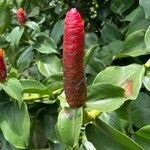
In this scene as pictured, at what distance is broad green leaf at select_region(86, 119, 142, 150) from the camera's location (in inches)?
33.6

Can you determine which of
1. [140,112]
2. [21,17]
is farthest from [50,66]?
[21,17]

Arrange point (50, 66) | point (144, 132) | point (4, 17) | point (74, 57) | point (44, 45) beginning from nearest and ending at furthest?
point (74, 57) → point (144, 132) → point (50, 66) → point (44, 45) → point (4, 17)

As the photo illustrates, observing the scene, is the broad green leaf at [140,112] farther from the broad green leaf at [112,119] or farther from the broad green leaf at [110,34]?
the broad green leaf at [110,34]

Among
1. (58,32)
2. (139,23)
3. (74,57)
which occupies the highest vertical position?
(74,57)

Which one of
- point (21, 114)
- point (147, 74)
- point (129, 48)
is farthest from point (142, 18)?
point (21, 114)

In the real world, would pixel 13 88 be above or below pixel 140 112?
above

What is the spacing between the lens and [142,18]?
1.33 metres

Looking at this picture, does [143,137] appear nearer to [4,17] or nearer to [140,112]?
[140,112]

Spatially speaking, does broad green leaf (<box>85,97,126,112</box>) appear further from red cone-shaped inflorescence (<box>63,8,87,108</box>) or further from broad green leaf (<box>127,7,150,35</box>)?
broad green leaf (<box>127,7,150,35</box>)

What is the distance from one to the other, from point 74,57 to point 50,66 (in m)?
0.38

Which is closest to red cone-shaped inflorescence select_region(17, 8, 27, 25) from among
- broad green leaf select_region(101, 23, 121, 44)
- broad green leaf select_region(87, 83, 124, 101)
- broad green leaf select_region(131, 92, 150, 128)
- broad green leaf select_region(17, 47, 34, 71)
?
broad green leaf select_region(17, 47, 34, 71)

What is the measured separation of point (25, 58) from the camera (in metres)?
1.36

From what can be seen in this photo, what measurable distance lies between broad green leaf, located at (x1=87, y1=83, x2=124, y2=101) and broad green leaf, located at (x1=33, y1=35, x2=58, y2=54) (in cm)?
39

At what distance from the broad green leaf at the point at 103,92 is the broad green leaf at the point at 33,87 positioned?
0.37 ft
